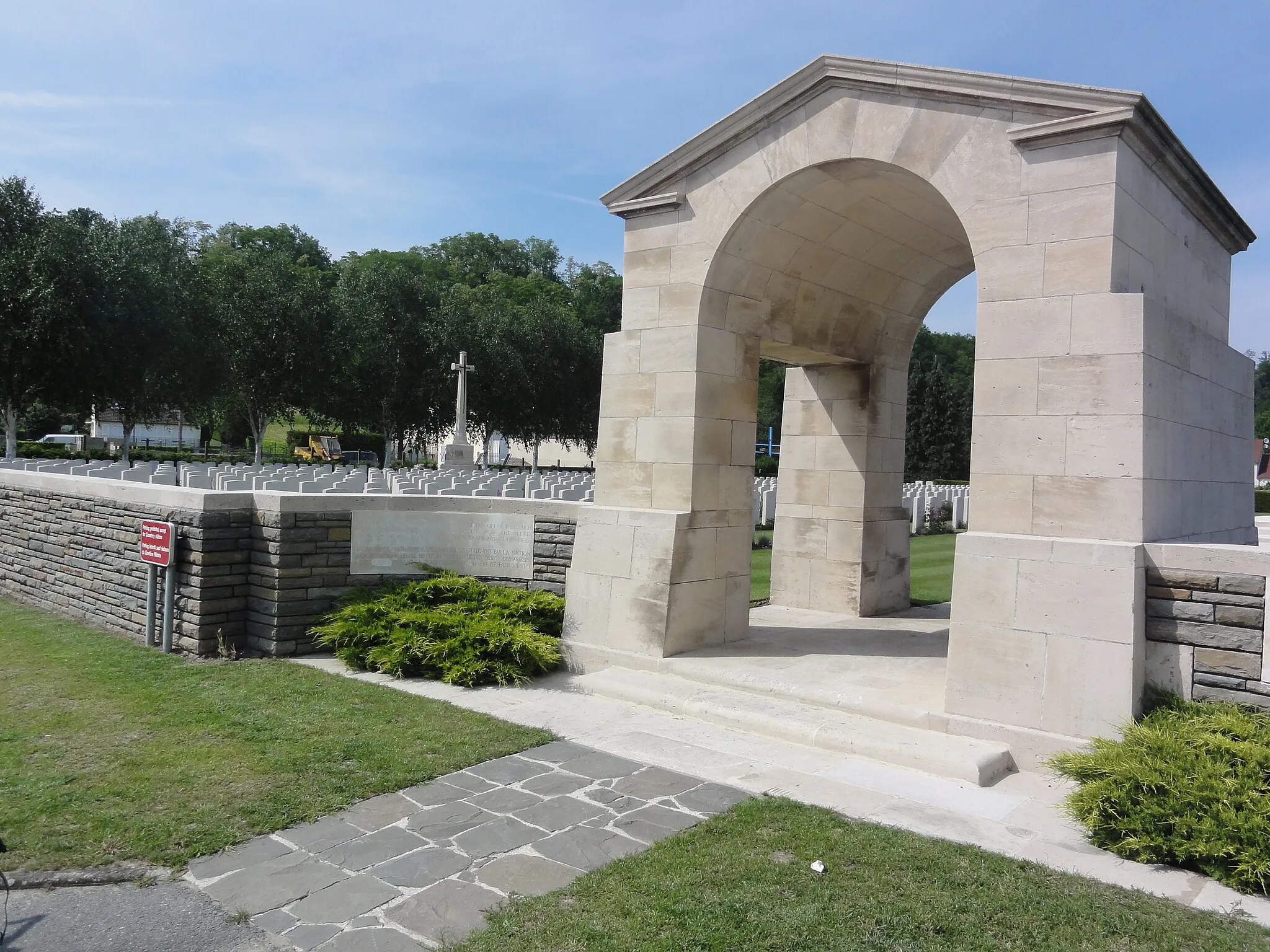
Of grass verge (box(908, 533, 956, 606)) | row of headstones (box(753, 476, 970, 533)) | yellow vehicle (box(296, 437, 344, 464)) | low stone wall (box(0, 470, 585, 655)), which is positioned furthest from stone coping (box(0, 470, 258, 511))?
yellow vehicle (box(296, 437, 344, 464))

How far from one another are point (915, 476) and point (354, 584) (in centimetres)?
4134

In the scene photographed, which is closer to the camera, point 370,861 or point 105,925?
point 105,925

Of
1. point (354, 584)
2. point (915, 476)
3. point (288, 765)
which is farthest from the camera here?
point (915, 476)

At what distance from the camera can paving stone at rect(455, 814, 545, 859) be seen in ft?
14.3

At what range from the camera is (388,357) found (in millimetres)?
37469

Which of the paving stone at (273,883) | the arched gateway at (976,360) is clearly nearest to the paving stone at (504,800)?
the paving stone at (273,883)

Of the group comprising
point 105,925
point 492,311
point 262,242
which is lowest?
point 105,925

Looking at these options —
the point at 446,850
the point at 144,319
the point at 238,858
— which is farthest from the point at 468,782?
the point at 144,319

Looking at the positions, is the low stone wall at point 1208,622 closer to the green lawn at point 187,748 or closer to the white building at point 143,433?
the green lawn at point 187,748

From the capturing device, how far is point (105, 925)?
145 inches

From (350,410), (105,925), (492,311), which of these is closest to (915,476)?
(492,311)

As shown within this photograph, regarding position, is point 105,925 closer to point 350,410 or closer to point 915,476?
point 350,410

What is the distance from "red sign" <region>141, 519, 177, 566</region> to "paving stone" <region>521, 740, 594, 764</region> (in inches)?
170

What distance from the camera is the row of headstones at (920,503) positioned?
19984mm
